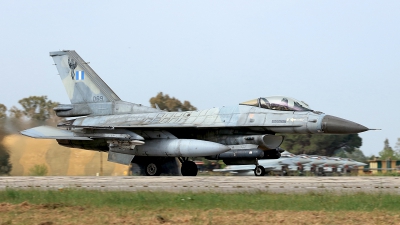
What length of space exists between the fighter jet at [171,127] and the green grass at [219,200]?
6.59 meters

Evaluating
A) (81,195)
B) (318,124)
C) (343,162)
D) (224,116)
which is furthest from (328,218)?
(343,162)

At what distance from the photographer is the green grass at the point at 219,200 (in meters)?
8.30

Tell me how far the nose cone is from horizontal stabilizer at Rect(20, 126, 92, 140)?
7718 millimetres

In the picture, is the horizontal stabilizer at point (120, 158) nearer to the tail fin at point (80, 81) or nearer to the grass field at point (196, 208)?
the tail fin at point (80, 81)

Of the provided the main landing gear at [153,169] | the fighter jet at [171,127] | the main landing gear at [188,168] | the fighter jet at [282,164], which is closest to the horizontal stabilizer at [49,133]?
the fighter jet at [171,127]

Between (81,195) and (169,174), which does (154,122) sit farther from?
(81,195)

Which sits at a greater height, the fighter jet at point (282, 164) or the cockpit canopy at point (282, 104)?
the cockpit canopy at point (282, 104)

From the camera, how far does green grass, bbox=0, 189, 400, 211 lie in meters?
8.30

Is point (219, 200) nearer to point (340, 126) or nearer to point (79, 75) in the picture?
point (340, 126)

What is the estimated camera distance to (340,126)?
15.8m

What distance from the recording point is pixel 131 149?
1794 cm

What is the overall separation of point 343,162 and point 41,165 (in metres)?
16.7

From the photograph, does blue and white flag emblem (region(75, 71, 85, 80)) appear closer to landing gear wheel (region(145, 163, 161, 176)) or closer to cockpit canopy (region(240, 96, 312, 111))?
landing gear wheel (region(145, 163, 161, 176))

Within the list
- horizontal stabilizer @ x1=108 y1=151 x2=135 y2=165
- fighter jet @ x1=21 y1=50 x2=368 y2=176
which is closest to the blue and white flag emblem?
fighter jet @ x1=21 y1=50 x2=368 y2=176
